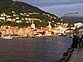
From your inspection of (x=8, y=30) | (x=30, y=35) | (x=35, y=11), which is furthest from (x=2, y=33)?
(x=35, y=11)

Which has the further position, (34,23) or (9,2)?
(34,23)

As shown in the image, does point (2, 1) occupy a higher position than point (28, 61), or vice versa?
point (2, 1)

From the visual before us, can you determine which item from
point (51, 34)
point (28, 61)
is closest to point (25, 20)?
point (51, 34)

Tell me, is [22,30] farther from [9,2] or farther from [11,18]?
[9,2]

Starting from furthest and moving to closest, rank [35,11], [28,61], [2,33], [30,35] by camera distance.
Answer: [35,11], [30,35], [2,33], [28,61]

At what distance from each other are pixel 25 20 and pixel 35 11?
1758 cm

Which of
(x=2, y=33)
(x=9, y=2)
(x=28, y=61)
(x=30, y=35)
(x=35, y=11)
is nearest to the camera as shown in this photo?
(x=9, y=2)

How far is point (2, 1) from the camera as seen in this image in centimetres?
524

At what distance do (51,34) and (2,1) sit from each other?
145885mm

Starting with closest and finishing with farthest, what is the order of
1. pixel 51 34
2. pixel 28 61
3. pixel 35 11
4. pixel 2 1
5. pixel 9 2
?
pixel 2 1
pixel 9 2
pixel 28 61
pixel 51 34
pixel 35 11

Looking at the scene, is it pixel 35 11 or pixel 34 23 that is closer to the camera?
pixel 34 23

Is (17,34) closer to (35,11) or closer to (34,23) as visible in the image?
(34,23)

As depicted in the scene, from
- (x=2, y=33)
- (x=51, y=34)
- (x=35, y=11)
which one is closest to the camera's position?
(x=2, y=33)

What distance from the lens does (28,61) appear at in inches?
1184
